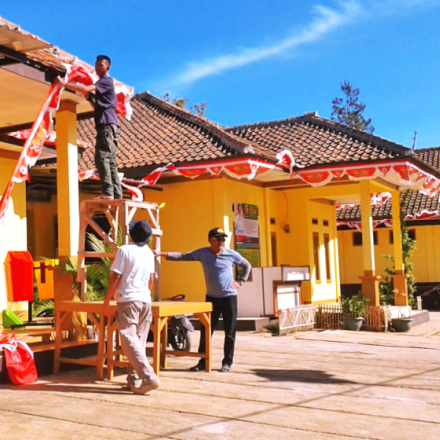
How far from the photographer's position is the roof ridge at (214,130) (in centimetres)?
1427

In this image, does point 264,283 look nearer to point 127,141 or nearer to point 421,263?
point 127,141

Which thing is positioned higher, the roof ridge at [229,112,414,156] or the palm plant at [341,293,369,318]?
the roof ridge at [229,112,414,156]

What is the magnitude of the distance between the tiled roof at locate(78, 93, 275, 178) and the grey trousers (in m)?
7.53

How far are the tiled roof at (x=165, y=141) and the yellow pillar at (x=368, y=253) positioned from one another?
2562 mm

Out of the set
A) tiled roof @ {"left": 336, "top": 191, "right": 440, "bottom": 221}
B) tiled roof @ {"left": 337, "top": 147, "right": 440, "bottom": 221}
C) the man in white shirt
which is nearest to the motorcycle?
the man in white shirt

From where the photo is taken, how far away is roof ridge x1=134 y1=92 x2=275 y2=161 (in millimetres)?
14273

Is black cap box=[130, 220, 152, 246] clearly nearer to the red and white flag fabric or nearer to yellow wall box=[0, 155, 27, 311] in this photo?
the red and white flag fabric

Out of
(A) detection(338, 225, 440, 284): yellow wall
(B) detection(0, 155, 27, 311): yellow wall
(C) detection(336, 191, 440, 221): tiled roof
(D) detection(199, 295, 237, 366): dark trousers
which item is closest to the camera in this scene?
(D) detection(199, 295, 237, 366): dark trousers

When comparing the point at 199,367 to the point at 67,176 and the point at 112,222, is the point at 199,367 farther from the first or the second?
the point at 67,176

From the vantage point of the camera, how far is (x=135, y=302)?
22.2 ft

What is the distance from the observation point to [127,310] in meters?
6.75

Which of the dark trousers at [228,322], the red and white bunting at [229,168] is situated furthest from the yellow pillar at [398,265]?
the dark trousers at [228,322]

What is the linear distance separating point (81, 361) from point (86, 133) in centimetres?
1113

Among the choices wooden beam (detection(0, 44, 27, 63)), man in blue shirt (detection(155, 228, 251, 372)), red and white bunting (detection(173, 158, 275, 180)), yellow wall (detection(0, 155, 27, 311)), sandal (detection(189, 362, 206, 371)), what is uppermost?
wooden beam (detection(0, 44, 27, 63))
